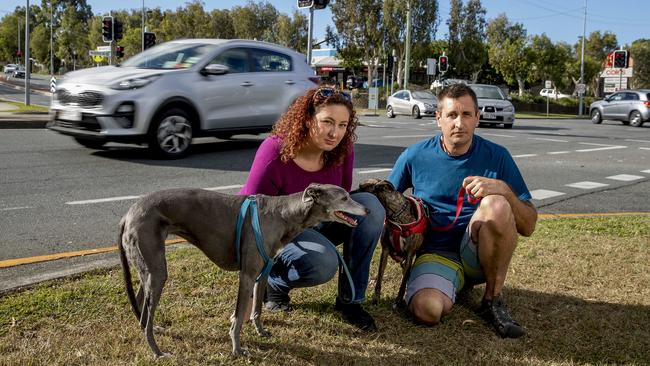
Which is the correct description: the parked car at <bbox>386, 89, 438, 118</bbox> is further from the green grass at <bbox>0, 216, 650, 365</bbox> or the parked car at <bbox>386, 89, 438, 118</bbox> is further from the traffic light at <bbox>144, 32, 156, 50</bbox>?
the green grass at <bbox>0, 216, 650, 365</bbox>

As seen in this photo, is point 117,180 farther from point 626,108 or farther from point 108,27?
point 626,108

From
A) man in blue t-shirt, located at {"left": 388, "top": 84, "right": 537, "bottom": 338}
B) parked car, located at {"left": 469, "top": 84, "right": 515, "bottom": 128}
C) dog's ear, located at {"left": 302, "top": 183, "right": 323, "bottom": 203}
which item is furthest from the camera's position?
parked car, located at {"left": 469, "top": 84, "right": 515, "bottom": 128}

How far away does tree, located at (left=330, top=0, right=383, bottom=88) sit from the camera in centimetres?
5181

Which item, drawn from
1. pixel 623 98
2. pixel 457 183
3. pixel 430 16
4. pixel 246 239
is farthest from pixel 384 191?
pixel 430 16

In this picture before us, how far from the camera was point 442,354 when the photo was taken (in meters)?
3.26

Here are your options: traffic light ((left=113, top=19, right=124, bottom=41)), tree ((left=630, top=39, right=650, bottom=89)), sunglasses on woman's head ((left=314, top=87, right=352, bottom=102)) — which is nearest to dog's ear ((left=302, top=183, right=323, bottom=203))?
sunglasses on woman's head ((left=314, top=87, right=352, bottom=102))

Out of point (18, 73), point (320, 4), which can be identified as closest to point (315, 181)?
point (320, 4)

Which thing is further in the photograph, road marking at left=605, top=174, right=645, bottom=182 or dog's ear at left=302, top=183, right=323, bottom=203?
road marking at left=605, top=174, right=645, bottom=182

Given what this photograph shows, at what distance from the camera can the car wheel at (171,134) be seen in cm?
948

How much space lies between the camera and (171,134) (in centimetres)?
966

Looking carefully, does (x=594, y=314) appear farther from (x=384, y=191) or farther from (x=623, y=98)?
(x=623, y=98)

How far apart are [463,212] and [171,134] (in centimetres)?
675

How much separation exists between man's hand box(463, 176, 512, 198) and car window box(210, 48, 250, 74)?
750cm

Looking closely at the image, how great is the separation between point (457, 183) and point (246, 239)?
1.56m
